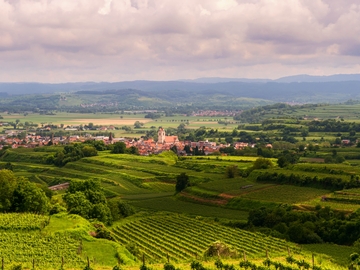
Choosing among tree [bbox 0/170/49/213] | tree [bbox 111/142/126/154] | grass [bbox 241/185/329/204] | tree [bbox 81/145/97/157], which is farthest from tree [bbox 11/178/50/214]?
tree [bbox 111/142/126/154]

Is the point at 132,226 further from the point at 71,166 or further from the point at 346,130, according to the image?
the point at 346,130

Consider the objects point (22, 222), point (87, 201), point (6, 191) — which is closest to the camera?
point (22, 222)

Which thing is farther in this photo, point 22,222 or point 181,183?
point 181,183

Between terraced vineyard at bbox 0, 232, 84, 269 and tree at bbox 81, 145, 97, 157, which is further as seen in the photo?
tree at bbox 81, 145, 97, 157

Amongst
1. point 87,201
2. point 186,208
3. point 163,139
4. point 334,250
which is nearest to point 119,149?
point 163,139

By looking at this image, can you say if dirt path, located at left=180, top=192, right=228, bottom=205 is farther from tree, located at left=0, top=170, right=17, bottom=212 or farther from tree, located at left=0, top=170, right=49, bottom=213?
tree, located at left=0, top=170, right=17, bottom=212

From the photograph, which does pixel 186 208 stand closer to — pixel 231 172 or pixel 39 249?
pixel 231 172

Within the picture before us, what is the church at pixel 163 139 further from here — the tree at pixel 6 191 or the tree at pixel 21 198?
the tree at pixel 21 198

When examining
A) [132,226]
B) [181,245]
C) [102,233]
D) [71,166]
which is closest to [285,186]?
[132,226]

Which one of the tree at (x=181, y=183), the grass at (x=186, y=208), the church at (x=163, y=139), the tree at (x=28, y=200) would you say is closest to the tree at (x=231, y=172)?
the tree at (x=181, y=183)
